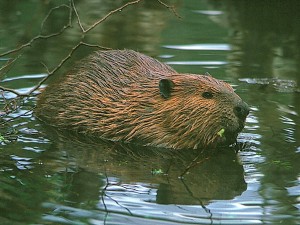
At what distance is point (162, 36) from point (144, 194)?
20.6 feet

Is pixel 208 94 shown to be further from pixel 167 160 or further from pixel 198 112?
pixel 167 160

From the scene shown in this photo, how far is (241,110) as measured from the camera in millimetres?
7438

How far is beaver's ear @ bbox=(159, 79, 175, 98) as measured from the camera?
775 centimetres

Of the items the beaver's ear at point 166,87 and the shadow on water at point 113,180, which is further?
the beaver's ear at point 166,87

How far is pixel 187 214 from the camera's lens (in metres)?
5.89

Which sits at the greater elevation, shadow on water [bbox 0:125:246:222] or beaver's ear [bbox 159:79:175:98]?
beaver's ear [bbox 159:79:175:98]

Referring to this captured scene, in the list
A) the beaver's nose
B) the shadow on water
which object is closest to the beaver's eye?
the beaver's nose

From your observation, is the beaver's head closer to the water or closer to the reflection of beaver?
the reflection of beaver

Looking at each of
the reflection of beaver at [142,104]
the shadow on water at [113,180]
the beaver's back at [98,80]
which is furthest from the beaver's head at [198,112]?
the beaver's back at [98,80]

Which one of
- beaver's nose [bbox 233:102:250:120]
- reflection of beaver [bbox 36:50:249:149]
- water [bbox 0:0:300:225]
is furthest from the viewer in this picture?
reflection of beaver [bbox 36:50:249:149]

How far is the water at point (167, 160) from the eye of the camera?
599cm

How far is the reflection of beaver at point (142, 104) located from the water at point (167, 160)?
0.56 feet

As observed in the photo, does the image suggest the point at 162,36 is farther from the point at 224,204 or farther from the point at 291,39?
the point at 224,204

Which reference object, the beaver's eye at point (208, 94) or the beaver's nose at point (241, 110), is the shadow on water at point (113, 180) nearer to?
the beaver's nose at point (241, 110)
